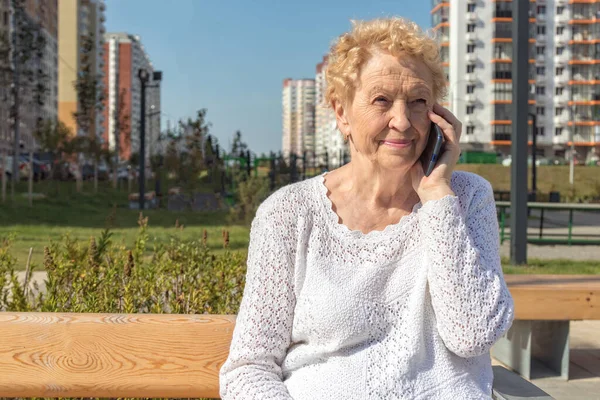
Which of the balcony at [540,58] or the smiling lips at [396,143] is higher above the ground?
the balcony at [540,58]

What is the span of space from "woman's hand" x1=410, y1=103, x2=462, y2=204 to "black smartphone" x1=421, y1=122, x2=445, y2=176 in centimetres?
1

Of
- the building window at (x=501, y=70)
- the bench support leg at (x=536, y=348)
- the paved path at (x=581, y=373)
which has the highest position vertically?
the building window at (x=501, y=70)

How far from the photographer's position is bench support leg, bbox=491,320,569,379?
4.72 meters

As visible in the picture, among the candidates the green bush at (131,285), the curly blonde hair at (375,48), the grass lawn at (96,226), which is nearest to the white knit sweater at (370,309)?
the curly blonde hair at (375,48)

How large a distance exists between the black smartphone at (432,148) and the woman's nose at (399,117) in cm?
11

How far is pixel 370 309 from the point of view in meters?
2.08

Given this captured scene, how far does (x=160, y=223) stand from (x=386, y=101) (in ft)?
51.5

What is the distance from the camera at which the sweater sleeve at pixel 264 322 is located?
212 centimetres

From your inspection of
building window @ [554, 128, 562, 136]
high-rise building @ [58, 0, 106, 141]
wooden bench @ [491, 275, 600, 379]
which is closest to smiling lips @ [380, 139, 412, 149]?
wooden bench @ [491, 275, 600, 379]

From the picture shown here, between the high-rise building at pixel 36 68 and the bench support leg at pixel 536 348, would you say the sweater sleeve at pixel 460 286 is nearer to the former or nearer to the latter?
the bench support leg at pixel 536 348

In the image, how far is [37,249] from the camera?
11.7 metres

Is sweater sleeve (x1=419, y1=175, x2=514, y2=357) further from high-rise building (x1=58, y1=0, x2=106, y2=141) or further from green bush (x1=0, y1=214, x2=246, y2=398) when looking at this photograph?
high-rise building (x1=58, y1=0, x2=106, y2=141)

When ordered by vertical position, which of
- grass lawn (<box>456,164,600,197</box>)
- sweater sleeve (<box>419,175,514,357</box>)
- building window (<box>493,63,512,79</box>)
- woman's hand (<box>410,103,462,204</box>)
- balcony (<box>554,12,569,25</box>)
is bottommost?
sweater sleeve (<box>419,175,514,357</box>)

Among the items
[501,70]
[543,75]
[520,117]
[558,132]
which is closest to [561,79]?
[543,75]
